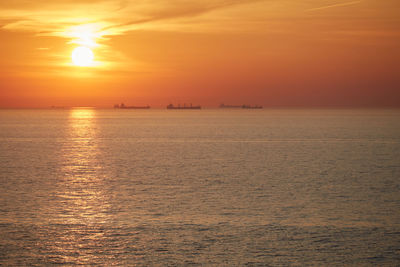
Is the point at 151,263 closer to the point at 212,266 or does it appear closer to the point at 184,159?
the point at 212,266

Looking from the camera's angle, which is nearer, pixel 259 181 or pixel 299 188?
pixel 299 188

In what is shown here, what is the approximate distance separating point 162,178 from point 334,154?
3541 cm

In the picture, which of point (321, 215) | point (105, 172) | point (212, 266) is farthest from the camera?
point (105, 172)

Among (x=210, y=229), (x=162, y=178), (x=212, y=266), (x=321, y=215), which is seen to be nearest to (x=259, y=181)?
(x=162, y=178)

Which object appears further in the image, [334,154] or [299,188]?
[334,154]

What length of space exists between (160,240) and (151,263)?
3.02m

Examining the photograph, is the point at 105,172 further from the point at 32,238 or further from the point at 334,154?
the point at 334,154

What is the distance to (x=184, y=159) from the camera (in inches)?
2466

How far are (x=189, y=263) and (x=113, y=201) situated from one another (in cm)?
1418

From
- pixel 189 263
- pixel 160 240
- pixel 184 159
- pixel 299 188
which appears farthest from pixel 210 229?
pixel 184 159

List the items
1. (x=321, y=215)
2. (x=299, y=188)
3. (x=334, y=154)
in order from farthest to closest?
1. (x=334, y=154)
2. (x=299, y=188)
3. (x=321, y=215)

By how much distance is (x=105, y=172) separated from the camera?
163ft

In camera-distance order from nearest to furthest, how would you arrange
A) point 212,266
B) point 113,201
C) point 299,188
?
point 212,266
point 113,201
point 299,188

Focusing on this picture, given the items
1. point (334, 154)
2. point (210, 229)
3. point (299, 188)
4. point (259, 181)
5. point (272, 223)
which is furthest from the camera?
point (334, 154)
